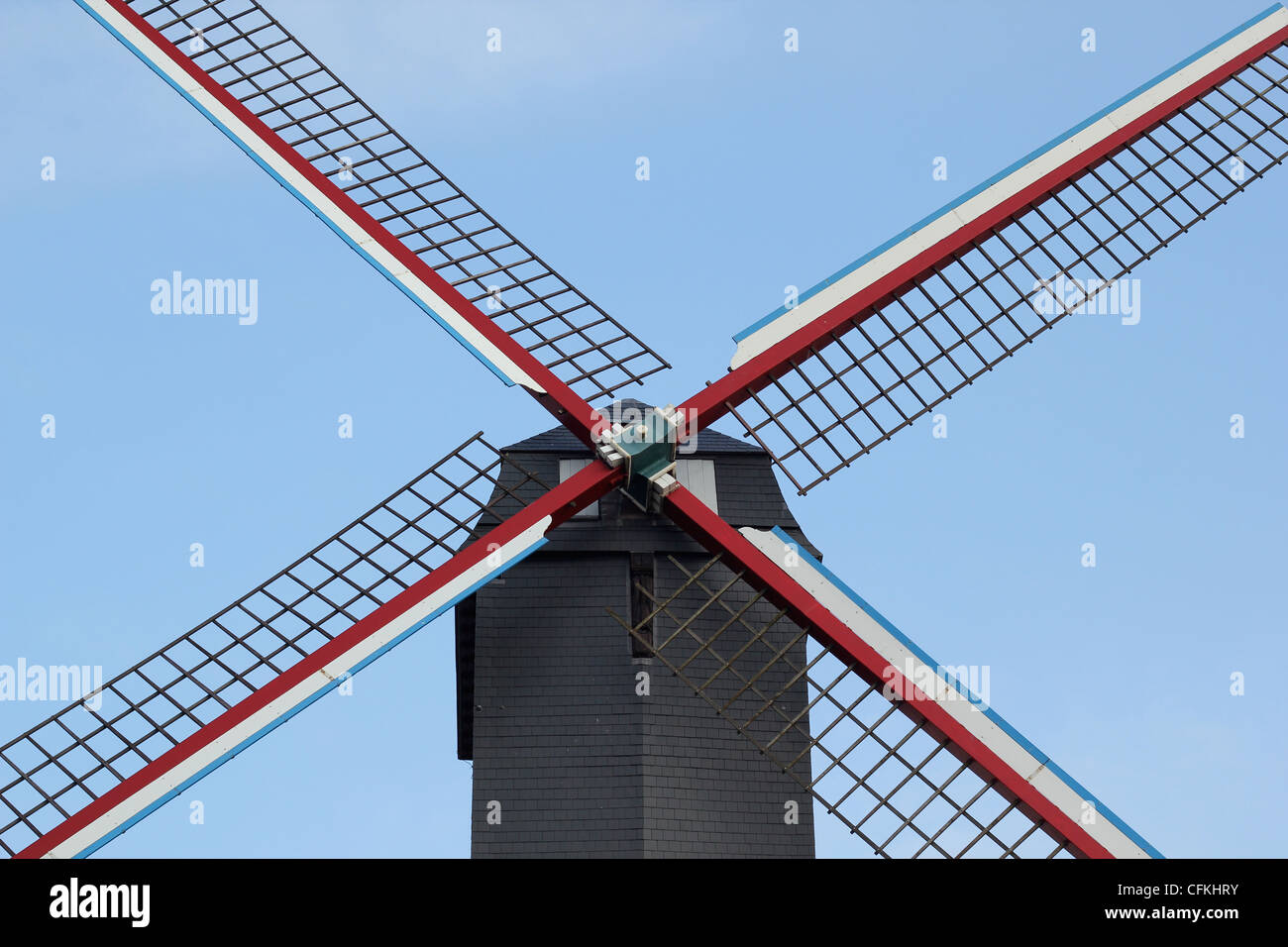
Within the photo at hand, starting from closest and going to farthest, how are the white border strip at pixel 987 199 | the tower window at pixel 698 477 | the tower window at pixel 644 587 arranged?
the white border strip at pixel 987 199
the tower window at pixel 644 587
the tower window at pixel 698 477

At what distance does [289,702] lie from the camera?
15.7 m

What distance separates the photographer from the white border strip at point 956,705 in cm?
1582

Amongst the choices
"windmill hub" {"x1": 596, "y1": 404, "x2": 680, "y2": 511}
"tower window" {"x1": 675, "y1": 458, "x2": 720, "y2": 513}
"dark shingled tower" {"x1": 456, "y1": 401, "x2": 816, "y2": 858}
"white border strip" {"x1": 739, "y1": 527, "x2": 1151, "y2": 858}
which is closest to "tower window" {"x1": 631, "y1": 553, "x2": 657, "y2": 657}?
"dark shingled tower" {"x1": 456, "y1": 401, "x2": 816, "y2": 858}

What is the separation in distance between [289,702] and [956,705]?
18.5 ft

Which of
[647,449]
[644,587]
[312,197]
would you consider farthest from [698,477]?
[312,197]

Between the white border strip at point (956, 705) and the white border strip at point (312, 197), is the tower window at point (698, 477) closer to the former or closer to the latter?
the white border strip at point (956, 705)

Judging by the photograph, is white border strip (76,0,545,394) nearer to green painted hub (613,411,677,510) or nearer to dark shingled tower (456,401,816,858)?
green painted hub (613,411,677,510)

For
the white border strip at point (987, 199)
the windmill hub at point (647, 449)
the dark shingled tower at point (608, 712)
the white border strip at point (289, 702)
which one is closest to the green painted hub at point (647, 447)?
the windmill hub at point (647, 449)

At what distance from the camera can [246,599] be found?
1706 cm

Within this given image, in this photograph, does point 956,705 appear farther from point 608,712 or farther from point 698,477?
point 698,477

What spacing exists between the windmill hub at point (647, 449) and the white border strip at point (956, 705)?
0.91 m

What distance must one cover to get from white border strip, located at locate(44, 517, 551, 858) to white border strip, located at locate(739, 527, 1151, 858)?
7.34 feet
